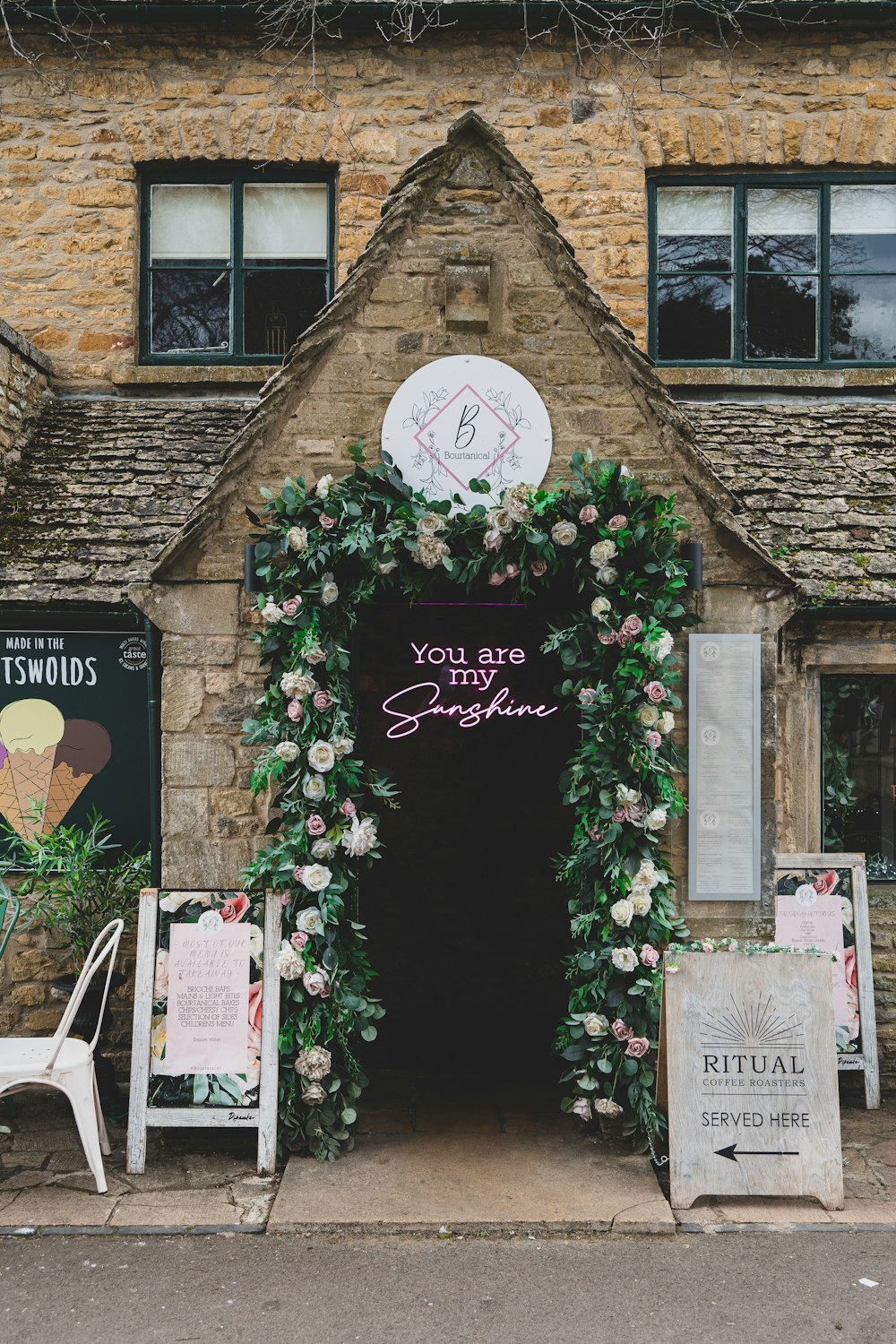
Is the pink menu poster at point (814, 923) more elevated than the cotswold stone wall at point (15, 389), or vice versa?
the cotswold stone wall at point (15, 389)

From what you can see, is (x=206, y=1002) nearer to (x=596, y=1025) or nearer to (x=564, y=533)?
(x=596, y=1025)

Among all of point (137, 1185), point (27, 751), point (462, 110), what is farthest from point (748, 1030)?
point (462, 110)

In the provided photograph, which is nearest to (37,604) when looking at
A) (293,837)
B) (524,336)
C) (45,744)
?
(45,744)

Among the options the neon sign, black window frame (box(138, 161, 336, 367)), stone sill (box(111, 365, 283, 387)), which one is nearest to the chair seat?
the neon sign

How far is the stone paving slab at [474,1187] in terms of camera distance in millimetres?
4574

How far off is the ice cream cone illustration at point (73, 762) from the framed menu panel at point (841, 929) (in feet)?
13.8

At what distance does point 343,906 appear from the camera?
204 inches

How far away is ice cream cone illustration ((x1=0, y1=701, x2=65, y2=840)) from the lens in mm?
6660

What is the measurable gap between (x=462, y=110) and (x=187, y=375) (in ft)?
9.03

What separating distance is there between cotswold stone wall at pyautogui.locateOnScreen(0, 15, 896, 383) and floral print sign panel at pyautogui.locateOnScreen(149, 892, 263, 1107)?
447 cm

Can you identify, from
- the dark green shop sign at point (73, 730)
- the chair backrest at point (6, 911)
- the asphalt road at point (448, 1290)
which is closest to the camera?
the asphalt road at point (448, 1290)

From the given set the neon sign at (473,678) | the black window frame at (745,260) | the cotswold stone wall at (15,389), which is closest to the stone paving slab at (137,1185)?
the neon sign at (473,678)

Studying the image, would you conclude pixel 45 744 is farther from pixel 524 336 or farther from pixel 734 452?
pixel 734 452

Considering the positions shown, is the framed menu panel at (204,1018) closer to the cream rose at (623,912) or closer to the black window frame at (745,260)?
the cream rose at (623,912)
